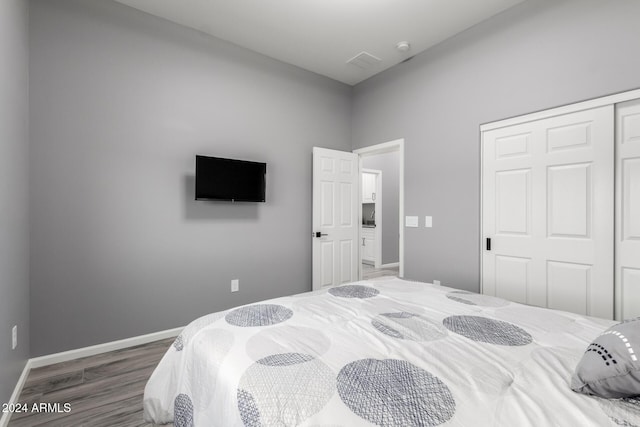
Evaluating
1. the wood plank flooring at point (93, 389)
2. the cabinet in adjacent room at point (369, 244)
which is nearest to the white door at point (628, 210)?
the wood plank flooring at point (93, 389)

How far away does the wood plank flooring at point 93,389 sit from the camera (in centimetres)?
174

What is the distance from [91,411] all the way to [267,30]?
11.2ft

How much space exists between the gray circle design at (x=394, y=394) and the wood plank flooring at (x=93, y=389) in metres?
1.46

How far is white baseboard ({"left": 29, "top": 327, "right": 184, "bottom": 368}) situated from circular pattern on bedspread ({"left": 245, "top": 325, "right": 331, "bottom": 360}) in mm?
2078

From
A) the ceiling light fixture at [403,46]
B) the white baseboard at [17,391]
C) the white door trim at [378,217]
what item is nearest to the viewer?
the white baseboard at [17,391]

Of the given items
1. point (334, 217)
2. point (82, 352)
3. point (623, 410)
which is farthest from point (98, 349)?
point (623, 410)

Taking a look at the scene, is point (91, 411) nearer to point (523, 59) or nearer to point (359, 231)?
point (359, 231)

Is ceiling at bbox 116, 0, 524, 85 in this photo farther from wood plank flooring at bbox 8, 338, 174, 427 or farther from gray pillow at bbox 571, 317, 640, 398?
wood plank flooring at bbox 8, 338, 174, 427

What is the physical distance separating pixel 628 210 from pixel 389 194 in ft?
15.4

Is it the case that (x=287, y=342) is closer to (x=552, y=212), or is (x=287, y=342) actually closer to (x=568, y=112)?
(x=552, y=212)

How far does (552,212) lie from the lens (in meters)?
2.54

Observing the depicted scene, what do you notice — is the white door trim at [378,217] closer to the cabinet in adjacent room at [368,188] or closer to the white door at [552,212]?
the cabinet in adjacent room at [368,188]

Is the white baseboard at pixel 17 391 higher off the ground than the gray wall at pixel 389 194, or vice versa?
the gray wall at pixel 389 194

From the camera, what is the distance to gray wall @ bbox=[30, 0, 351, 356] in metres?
2.39
